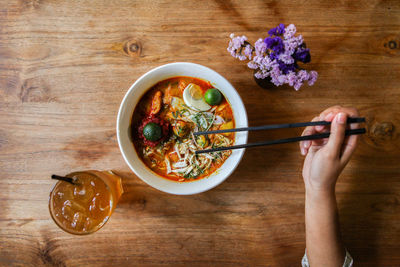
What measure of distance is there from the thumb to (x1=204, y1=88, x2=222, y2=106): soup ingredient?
70 centimetres

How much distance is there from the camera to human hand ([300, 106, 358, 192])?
145 centimetres

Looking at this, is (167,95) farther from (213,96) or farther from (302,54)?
(302,54)

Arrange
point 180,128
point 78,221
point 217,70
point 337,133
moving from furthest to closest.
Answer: point 217,70, point 180,128, point 78,221, point 337,133

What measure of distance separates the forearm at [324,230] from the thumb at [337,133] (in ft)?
1.13

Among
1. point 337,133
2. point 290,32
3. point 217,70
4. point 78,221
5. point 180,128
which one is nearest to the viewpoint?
point 337,133

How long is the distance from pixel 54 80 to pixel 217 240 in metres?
1.60

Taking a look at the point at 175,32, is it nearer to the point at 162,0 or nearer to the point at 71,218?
the point at 162,0

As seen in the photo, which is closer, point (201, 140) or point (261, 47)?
point (261, 47)

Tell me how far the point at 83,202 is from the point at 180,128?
0.75 m

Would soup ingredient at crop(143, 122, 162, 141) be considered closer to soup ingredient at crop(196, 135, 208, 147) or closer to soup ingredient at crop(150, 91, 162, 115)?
soup ingredient at crop(150, 91, 162, 115)

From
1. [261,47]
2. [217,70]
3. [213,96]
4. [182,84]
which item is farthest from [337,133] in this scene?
[182,84]

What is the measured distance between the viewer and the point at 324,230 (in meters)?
1.71

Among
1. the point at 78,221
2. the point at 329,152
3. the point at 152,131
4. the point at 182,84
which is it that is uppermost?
the point at 182,84

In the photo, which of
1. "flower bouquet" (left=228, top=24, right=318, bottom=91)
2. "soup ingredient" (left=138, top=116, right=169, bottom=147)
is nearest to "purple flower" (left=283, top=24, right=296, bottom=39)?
"flower bouquet" (left=228, top=24, right=318, bottom=91)
